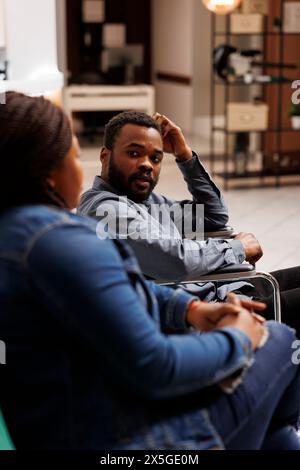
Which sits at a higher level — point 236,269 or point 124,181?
point 124,181

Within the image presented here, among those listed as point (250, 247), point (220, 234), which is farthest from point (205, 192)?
point (250, 247)

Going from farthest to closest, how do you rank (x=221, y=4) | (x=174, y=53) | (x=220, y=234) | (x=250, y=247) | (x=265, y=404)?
(x=174, y=53)
(x=221, y=4)
(x=220, y=234)
(x=250, y=247)
(x=265, y=404)

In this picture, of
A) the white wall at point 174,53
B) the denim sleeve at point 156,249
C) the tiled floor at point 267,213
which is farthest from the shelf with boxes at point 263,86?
the denim sleeve at point 156,249

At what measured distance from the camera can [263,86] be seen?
8.12 metres

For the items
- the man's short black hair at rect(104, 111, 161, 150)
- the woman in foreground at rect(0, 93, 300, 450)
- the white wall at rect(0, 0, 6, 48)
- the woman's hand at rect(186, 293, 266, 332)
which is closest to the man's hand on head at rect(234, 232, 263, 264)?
the man's short black hair at rect(104, 111, 161, 150)

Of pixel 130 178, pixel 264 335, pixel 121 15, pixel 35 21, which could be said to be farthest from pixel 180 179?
pixel 264 335

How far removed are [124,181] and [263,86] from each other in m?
5.99

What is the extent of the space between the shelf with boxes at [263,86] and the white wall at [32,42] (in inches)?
87.3

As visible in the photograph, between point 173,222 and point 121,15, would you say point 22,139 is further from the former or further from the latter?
point 121,15

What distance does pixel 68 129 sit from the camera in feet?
4.36

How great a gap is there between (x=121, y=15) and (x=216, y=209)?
887 centimetres

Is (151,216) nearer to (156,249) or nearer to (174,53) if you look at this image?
(156,249)

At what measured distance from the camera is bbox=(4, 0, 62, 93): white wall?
4.98m

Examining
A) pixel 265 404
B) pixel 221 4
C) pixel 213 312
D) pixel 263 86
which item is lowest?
pixel 263 86
